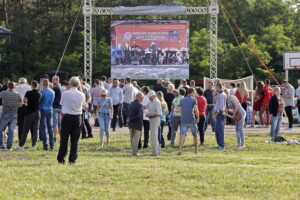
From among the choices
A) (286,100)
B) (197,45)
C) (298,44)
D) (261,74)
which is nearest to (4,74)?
(197,45)

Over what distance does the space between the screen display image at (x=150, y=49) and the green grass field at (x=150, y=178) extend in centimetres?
1812

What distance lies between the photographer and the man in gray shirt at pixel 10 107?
16062 millimetres

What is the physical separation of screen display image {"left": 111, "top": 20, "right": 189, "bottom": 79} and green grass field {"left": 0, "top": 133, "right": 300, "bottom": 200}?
1812 centimetres

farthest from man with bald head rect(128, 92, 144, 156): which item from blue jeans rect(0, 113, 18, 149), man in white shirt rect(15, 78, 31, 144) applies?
man in white shirt rect(15, 78, 31, 144)

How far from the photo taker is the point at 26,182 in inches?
398

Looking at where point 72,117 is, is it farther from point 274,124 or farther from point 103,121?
point 274,124

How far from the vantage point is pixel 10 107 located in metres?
16.2

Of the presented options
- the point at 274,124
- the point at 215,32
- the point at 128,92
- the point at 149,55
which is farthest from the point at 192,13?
the point at 274,124

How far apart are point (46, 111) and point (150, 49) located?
17191 millimetres

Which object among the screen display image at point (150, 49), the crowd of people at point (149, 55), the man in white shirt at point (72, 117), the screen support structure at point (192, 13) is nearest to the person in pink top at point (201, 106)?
the man in white shirt at point (72, 117)

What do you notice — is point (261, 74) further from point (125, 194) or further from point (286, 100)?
point (125, 194)

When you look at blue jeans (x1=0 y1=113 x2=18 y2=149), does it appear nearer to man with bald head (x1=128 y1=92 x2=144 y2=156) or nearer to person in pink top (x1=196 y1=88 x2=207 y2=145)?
man with bald head (x1=128 y1=92 x2=144 y2=156)

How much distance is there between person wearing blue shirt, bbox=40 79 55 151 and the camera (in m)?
16.2

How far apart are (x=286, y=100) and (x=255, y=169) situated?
1140 cm
